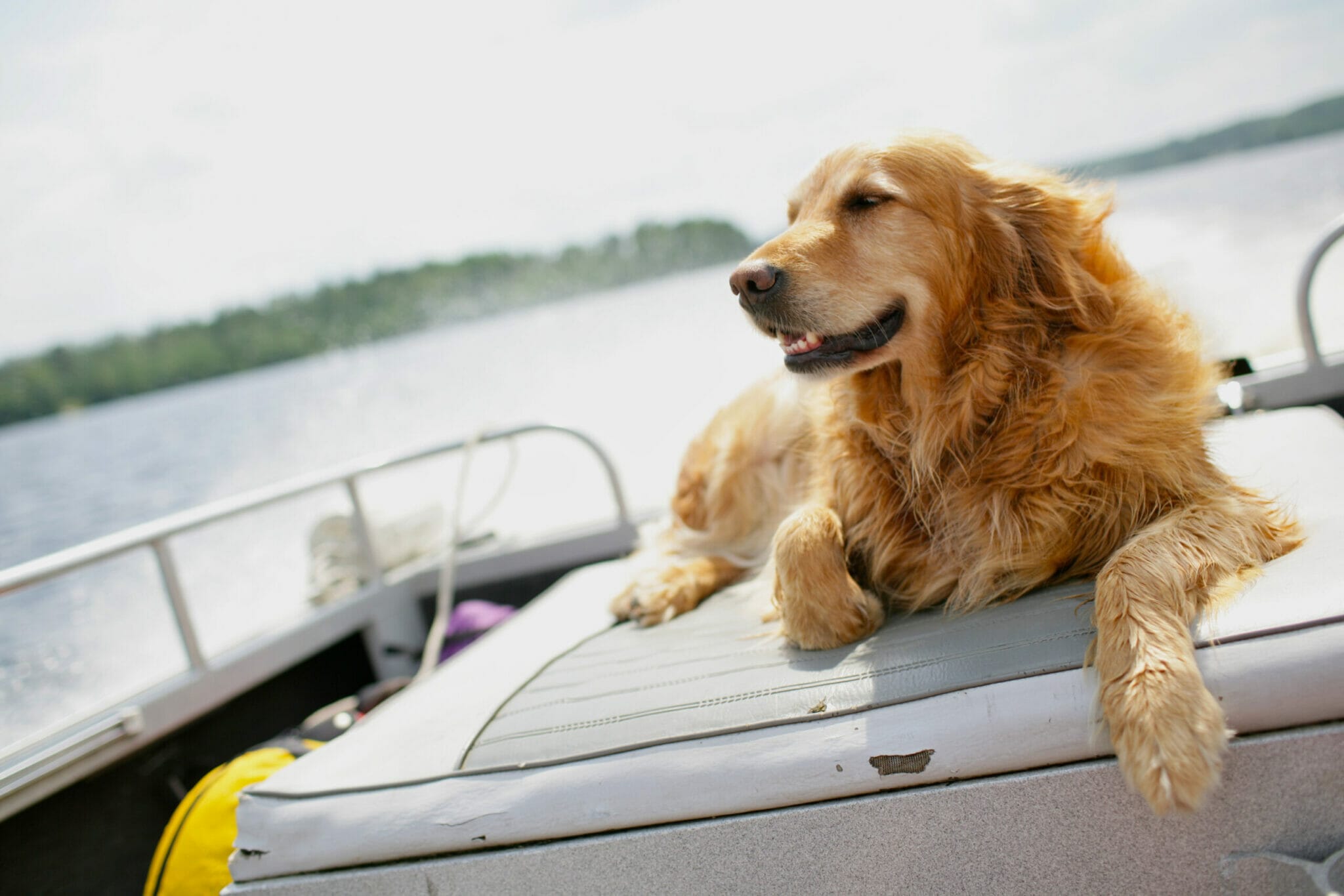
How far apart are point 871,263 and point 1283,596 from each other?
0.94 metres

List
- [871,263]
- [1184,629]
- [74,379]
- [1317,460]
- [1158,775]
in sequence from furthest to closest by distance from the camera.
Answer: [74,379] < [1317,460] < [871,263] < [1184,629] < [1158,775]

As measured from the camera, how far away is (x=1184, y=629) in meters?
1.29

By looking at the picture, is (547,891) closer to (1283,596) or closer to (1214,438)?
(1283,596)

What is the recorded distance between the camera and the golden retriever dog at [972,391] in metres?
1.68

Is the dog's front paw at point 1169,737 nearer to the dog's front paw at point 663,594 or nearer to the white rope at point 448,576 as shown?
the dog's front paw at point 663,594

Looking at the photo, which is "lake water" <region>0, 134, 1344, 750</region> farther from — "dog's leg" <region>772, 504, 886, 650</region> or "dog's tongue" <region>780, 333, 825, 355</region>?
"dog's leg" <region>772, 504, 886, 650</region>

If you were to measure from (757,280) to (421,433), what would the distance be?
30.4 feet

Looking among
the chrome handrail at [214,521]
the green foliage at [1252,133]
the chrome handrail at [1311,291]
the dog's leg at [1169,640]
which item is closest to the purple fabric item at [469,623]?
the chrome handrail at [214,521]

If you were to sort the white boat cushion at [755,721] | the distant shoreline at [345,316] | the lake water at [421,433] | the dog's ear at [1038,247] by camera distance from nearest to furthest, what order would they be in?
the white boat cushion at [755,721]
the dog's ear at [1038,247]
the lake water at [421,433]
the distant shoreline at [345,316]

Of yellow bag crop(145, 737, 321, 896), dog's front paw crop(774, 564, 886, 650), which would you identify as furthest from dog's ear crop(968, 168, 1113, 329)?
yellow bag crop(145, 737, 321, 896)

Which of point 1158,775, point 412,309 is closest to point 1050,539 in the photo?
point 1158,775

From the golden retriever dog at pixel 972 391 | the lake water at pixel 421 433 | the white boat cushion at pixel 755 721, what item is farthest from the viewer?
the lake water at pixel 421 433

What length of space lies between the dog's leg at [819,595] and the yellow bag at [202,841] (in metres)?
1.23

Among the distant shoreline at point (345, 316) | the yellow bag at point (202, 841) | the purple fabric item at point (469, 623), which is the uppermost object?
the distant shoreline at point (345, 316)
